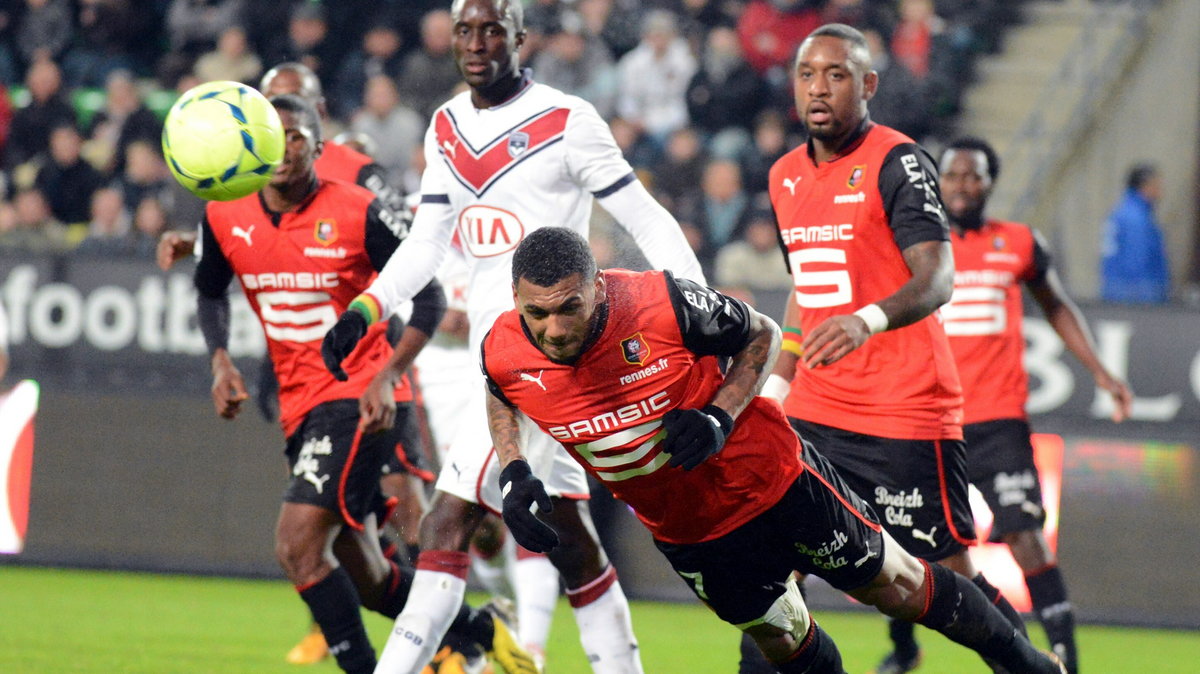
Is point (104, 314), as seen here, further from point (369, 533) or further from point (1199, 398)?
point (1199, 398)

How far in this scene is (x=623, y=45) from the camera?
15.4 metres

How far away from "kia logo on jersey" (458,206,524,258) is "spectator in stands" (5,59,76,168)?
1092 cm

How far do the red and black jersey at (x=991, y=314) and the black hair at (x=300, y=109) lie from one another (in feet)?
10.4

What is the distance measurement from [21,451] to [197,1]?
6958 millimetres

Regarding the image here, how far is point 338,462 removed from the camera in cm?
630

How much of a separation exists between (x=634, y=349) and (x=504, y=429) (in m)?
0.51

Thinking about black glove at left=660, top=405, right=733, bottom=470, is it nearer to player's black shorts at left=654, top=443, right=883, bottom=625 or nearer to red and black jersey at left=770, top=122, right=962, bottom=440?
player's black shorts at left=654, top=443, right=883, bottom=625

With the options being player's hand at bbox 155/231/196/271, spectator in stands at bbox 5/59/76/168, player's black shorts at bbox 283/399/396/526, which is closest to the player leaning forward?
player's black shorts at bbox 283/399/396/526

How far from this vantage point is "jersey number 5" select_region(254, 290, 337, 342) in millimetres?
6535

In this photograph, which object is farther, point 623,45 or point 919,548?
point 623,45

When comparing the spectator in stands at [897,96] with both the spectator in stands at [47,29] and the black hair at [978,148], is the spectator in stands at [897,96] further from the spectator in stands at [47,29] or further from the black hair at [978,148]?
the spectator in stands at [47,29]

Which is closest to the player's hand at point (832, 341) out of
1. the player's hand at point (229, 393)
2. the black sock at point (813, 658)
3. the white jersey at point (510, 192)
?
the black sock at point (813, 658)

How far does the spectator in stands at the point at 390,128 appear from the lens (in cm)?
1398

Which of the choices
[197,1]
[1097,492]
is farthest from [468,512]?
[197,1]
